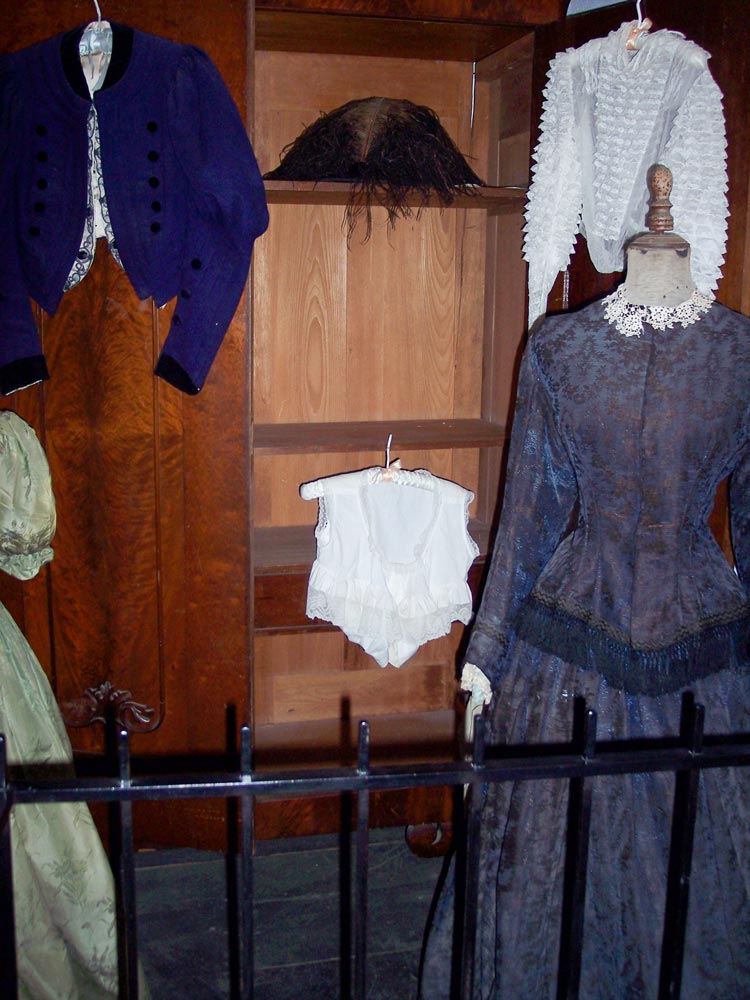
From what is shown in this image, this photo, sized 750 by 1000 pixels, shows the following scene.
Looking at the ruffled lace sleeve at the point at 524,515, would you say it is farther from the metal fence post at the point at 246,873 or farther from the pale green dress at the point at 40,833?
the pale green dress at the point at 40,833

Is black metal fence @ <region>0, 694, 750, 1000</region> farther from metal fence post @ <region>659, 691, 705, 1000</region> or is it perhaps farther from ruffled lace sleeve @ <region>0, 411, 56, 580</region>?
ruffled lace sleeve @ <region>0, 411, 56, 580</region>

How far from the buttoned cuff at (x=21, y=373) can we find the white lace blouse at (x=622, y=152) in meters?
1.01

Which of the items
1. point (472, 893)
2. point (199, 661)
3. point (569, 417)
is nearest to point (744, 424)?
point (569, 417)

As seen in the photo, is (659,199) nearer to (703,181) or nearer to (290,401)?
(703,181)

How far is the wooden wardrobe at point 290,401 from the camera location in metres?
2.05

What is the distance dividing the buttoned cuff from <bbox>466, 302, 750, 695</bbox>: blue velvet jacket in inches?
40.8

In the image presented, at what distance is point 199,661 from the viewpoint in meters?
2.24

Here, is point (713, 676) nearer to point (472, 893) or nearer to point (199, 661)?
point (472, 893)

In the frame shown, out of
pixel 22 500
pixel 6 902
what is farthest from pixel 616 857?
pixel 22 500

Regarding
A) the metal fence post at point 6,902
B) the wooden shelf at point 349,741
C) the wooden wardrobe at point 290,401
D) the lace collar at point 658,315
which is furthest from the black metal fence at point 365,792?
the wooden shelf at point 349,741

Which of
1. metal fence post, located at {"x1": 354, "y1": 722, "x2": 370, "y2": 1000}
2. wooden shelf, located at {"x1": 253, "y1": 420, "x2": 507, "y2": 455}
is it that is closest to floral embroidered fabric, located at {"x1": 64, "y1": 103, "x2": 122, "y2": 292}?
wooden shelf, located at {"x1": 253, "y1": 420, "x2": 507, "y2": 455}

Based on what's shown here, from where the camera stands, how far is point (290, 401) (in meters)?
2.59

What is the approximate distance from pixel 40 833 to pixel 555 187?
1.49 m

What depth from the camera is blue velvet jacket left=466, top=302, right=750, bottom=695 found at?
146 cm
